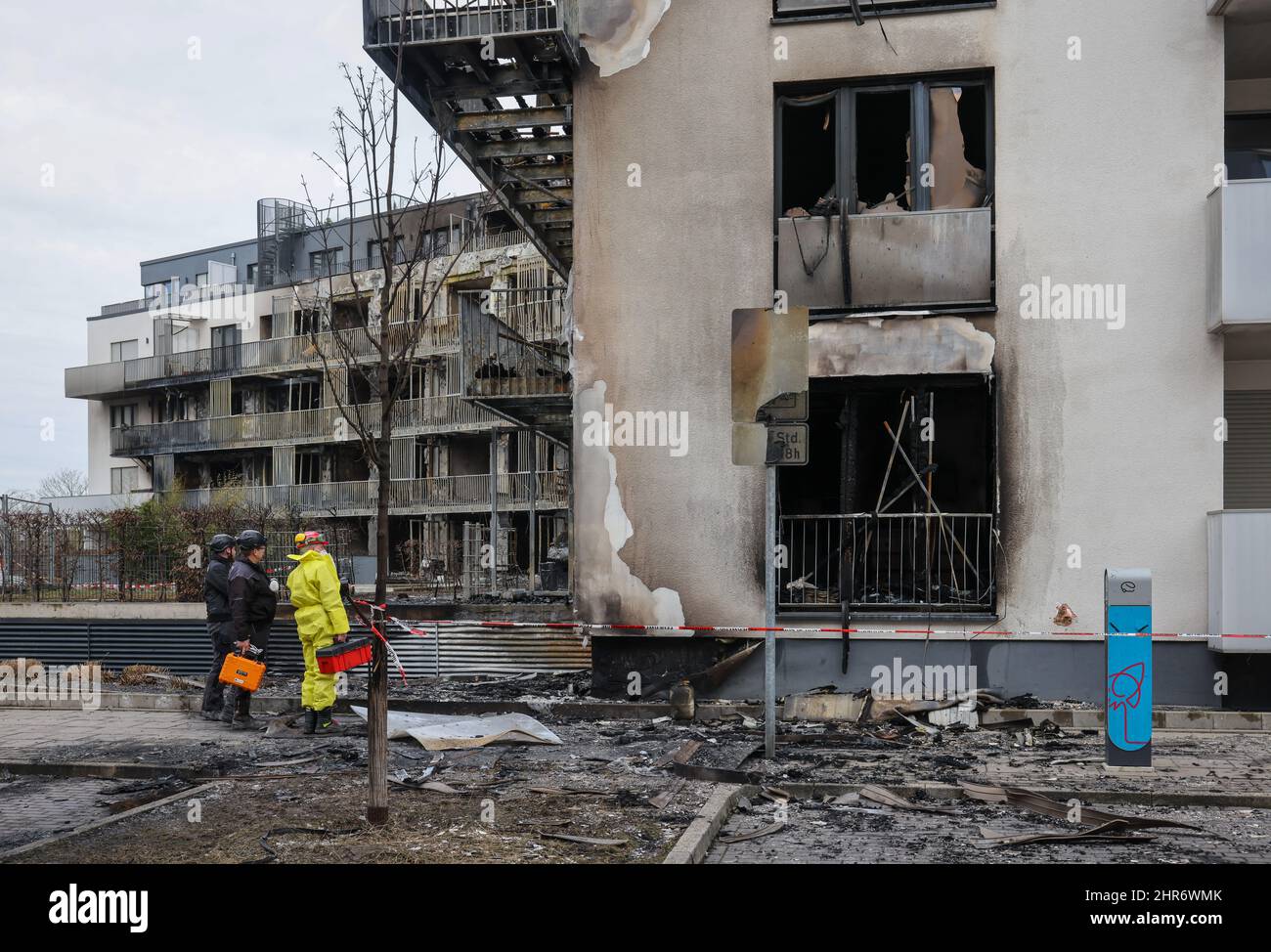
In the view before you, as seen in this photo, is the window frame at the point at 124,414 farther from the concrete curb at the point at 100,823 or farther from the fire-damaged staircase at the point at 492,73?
the concrete curb at the point at 100,823

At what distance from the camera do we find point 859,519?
14281mm

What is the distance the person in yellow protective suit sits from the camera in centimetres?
1164

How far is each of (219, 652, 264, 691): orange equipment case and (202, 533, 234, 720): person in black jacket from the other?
66cm

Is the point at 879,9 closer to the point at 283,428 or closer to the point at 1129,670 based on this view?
the point at 1129,670

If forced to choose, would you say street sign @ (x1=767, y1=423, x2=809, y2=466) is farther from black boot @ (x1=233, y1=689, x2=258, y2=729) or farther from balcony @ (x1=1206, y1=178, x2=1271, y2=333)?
black boot @ (x1=233, y1=689, x2=258, y2=729)

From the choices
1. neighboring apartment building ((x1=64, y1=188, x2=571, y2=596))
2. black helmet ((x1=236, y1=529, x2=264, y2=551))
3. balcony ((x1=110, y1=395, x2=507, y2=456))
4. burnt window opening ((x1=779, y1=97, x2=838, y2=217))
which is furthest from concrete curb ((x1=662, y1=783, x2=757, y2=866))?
balcony ((x1=110, y1=395, x2=507, y2=456))

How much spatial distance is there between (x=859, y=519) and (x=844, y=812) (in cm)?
639

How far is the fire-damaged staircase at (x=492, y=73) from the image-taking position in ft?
43.0

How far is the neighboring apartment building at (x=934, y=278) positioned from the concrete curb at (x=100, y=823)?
5790mm

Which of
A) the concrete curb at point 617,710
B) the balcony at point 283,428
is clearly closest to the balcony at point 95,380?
the balcony at point 283,428

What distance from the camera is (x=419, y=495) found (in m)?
43.6

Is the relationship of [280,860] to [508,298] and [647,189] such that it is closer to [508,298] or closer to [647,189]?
[647,189]

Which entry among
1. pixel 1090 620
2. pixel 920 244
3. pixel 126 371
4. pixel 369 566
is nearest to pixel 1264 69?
pixel 920 244

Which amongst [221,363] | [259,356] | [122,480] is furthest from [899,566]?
[122,480]
